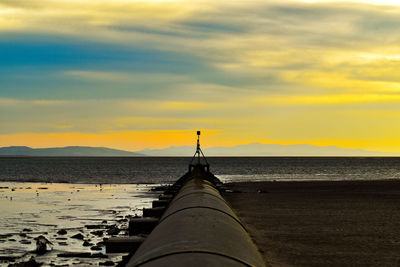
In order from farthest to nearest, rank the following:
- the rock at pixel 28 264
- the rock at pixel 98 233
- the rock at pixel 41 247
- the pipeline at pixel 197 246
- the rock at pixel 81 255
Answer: the rock at pixel 98 233
the rock at pixel 41 247
the rock at pixel 81 255
the rock at pixel 28 264
the pipeline at pixel 197 246

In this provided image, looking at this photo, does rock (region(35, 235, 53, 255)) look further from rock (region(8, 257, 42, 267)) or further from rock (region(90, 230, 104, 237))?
rock (region(90, 230, 104, 237))

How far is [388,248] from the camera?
13.3 meters

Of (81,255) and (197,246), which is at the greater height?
(197,246)

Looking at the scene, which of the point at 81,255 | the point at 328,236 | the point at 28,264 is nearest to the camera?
the point at 28,264

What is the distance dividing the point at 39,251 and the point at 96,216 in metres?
10.8

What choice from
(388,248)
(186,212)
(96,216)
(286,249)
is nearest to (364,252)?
(388,248)

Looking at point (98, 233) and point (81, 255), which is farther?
point (98, 233)

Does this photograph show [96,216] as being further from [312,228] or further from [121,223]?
[312,228]

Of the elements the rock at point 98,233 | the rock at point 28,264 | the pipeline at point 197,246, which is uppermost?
the pipeline at point 197,246

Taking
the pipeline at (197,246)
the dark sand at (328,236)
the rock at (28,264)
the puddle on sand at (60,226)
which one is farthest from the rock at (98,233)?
the pipeline at (197,246)

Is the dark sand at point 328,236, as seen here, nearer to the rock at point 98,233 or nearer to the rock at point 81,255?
the rock at point 81,255

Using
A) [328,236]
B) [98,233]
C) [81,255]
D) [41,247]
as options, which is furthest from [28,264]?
[328,236]

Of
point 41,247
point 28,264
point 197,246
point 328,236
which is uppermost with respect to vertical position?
point 197,246

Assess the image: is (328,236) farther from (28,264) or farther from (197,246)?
(197,246)
